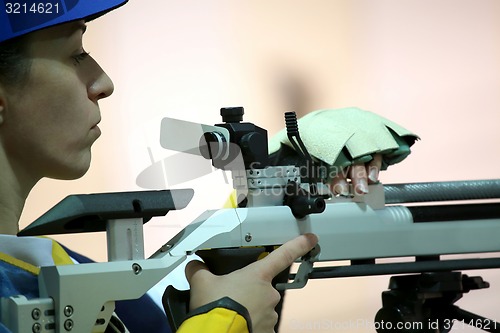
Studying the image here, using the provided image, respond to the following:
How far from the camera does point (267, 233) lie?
85cm

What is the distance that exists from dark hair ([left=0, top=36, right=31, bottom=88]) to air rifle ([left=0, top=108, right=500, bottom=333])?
15cm

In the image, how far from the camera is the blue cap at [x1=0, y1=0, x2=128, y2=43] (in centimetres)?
79

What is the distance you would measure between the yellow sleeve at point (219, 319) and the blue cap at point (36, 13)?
32cm

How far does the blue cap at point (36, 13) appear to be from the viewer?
2.60 ft

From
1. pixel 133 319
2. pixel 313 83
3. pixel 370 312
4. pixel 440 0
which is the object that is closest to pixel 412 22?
pixel 440 0

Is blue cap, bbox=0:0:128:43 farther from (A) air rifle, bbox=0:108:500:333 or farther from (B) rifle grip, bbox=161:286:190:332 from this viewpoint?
(B) rifle grip, bbox=161:286:190:332

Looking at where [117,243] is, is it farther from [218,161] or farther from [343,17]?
[343,17]

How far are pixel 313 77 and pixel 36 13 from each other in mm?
1304

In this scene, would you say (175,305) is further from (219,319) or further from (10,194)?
(10,194)

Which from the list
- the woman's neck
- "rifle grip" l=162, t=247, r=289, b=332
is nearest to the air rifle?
"rifle grip" l=162, t=247, r=289, b=332

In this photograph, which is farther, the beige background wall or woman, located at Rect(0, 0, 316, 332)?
the beige background wall

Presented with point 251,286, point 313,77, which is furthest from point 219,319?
point 313,77

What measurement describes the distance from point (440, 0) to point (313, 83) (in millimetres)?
407

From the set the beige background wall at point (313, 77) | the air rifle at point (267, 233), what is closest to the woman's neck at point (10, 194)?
the air rifle at point (267, 233)
